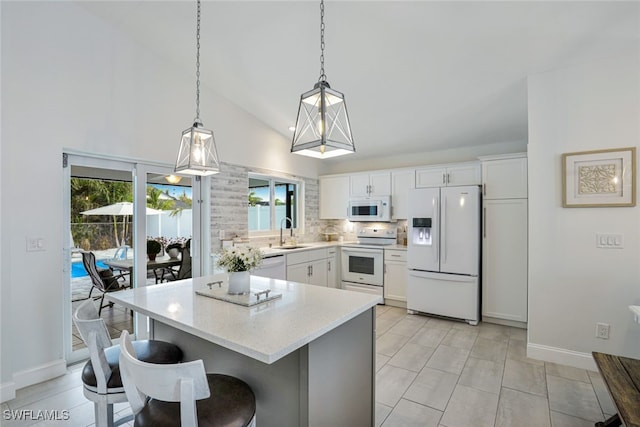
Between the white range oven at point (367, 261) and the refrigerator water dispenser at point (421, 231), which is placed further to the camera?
the white range oven at point (367, 261)

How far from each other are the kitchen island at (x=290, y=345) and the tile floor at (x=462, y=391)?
2.22ft

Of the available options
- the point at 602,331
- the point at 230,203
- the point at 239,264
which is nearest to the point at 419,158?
the point at 230,203

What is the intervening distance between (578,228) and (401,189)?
95.6 inches

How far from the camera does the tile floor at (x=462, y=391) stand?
2121mm

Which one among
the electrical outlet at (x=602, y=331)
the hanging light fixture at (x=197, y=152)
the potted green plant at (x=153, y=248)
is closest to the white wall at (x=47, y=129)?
the potted green plant at (x=153, y=248)

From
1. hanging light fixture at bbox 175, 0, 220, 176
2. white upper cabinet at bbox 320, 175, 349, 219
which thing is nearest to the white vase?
hanging light fixture at bbox 175, 0, 220, 176

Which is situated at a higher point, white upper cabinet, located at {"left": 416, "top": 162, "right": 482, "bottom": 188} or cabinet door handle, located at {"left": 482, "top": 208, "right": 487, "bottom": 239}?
white upper cabinet, located at {"left": 416, "top": 162, "right": 482, "bottom": 188}

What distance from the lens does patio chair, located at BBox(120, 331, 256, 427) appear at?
40.5 inches

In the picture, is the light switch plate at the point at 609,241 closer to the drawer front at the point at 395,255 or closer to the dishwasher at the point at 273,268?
the drawer front at the point at 395,255

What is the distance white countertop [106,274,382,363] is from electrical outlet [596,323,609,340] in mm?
2348

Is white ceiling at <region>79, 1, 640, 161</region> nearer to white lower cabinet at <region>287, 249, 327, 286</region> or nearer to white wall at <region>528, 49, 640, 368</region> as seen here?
white wall at <region>528, 49, 640, 368</region>

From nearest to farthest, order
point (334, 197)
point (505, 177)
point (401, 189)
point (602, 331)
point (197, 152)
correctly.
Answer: point (197, 152) < point (602, 331) < point (505, 177) < point (401, 189) < point (334, 197)

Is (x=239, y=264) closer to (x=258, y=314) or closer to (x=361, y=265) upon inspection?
(x=258, y=314)

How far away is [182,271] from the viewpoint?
383cm
